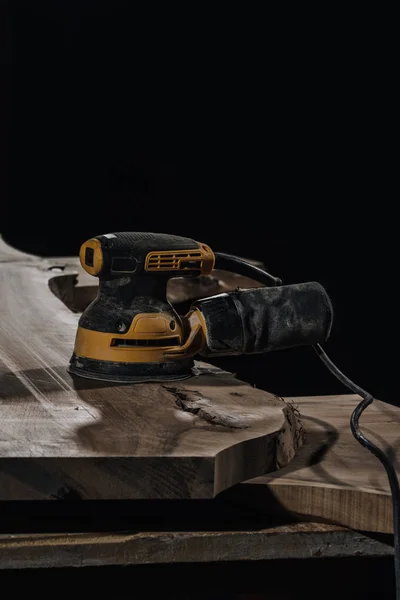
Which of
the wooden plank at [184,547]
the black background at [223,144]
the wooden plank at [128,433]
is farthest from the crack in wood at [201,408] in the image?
the black background at [223,144]

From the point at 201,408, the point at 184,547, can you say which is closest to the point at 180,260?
the point at 201,408

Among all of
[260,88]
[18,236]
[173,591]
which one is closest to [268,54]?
[260,88]

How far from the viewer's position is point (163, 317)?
6.61ft

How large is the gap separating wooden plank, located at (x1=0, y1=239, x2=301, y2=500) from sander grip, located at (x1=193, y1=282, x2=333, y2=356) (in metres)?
0.09

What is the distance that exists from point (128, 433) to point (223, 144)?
4.86m

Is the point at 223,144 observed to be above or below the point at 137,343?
below

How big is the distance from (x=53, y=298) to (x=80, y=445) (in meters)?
1.40

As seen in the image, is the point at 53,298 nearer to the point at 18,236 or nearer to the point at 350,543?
the point at 350,543

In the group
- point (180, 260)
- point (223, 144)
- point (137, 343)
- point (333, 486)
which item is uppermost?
point (180, 260)

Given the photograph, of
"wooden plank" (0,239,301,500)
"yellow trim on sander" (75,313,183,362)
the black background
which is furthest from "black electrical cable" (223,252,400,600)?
the black background

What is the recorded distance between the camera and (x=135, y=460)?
155 cm

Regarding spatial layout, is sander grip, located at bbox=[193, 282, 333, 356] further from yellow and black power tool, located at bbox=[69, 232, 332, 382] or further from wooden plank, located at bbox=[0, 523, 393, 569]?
wooden plank, located at bbox=[0, 523, 393, 569]

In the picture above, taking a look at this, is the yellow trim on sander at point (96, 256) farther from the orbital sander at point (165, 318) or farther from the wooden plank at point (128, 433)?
the wooden plank at point (128, 433)

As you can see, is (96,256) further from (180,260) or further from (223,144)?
(223,144)
